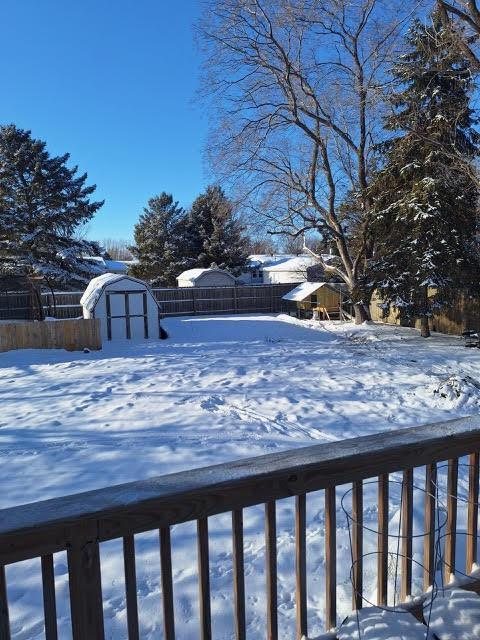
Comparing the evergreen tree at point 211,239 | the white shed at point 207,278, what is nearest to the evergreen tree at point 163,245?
the evergreen tree at point 211,239

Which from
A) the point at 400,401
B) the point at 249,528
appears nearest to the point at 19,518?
the point at 249,528

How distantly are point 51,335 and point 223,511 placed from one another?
12512 millimetres

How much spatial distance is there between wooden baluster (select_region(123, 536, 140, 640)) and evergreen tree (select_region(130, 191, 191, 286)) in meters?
31.7

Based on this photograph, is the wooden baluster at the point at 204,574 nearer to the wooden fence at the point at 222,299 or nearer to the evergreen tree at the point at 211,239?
the wooden fence at the point at 222,299

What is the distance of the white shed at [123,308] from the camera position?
15.1 metres

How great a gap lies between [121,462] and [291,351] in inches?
307

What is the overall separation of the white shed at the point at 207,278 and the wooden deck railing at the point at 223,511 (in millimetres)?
26750

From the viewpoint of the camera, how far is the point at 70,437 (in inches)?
226

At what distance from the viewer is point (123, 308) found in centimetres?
1538

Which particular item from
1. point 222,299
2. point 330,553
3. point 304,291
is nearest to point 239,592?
point 330,553

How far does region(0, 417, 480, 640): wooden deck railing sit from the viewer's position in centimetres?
118

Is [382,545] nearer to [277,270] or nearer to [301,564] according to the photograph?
[301,564]

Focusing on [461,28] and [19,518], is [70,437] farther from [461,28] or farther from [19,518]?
[461,28]

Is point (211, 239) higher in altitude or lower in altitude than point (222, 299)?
higher
